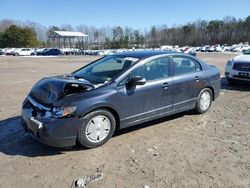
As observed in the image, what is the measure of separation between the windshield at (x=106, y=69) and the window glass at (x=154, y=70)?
0.20m

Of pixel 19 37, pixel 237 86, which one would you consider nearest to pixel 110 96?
pixel 237 86

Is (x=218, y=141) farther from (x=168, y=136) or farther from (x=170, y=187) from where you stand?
(x=170, y=187)

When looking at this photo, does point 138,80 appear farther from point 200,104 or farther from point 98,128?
point 200,104

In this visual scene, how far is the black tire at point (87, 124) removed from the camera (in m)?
4.41

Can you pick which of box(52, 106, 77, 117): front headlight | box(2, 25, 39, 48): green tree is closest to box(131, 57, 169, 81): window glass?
box(52, 106, 77, 117): front headlight

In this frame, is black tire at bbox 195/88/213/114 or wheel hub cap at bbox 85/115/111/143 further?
black tire at bbox 195/88/213/114

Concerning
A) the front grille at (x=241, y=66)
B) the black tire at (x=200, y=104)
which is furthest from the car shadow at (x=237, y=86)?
the black tire at (x=200, y=104)

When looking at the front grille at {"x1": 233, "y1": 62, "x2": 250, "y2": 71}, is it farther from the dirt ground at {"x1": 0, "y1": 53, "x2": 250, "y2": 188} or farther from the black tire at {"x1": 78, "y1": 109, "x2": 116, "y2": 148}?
the black tire at {"x1": 78, "y1": 109, "x2": 116, "y2": 148}

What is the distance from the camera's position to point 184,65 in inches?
240

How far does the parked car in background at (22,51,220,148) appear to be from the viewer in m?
4.29

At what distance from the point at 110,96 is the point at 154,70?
4.00 ft

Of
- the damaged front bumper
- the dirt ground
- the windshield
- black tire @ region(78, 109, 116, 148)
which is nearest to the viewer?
the dirt ground

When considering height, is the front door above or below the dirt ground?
above

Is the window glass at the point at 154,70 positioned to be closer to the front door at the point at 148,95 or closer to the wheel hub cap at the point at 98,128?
the front door at the point at 148,95
